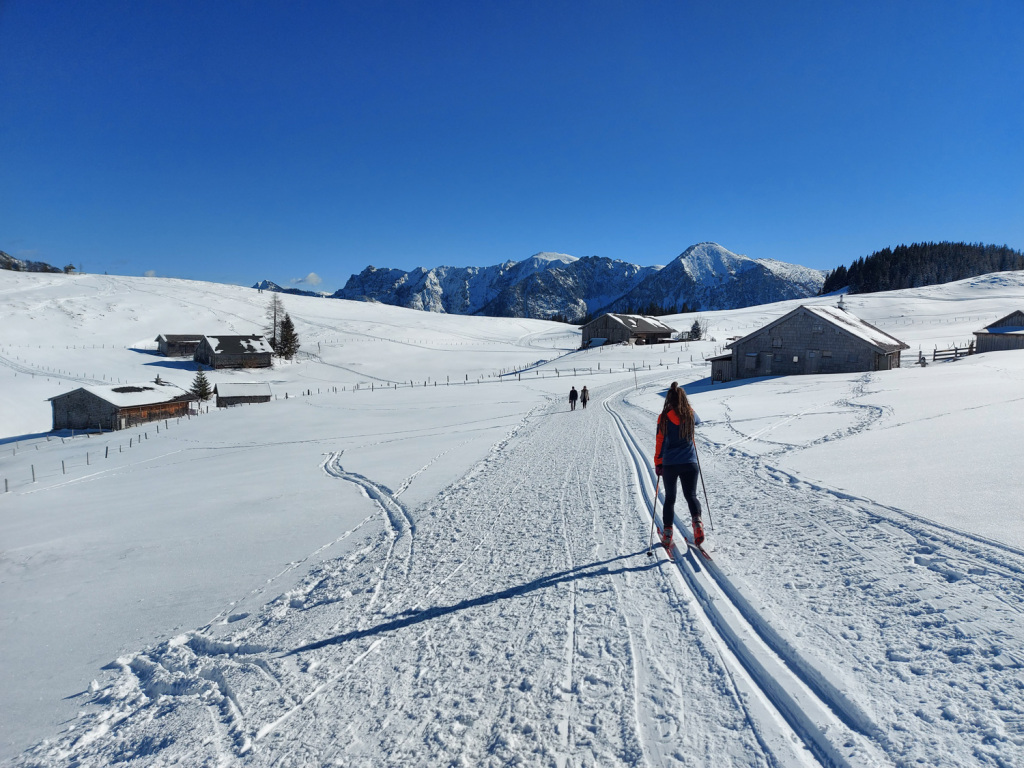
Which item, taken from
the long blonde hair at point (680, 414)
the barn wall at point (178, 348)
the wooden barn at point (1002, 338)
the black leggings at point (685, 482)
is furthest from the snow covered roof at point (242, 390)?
the wooden barn at point (1002, 338)

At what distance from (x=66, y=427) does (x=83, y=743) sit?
167 feet

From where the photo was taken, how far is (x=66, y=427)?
42.2 metres

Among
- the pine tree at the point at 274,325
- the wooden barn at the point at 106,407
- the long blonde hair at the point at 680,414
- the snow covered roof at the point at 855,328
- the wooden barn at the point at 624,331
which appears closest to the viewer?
the long blonde hair at the point at 680,414

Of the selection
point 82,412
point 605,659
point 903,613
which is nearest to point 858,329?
point 903,613

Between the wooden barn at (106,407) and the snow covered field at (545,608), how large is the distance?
27.8 m

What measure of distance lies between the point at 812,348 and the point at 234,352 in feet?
223

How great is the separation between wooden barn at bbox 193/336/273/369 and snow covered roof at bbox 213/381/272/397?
22.1 meters

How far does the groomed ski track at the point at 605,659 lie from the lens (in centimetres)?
361

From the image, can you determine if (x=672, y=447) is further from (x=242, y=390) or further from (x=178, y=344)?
(x=178, y=344)

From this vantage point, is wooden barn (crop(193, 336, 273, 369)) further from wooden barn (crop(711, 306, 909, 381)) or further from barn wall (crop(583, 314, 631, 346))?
wooden barn (crop(711, 306, 909, 381))

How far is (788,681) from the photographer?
4043mm

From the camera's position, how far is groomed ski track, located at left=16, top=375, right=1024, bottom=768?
11.8 ft

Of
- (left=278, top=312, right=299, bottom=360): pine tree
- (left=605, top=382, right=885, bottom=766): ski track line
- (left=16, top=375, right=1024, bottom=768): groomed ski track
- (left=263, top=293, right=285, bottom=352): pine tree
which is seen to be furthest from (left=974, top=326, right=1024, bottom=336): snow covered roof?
(left=263, top=293, right=285, bottom=352): pine tree

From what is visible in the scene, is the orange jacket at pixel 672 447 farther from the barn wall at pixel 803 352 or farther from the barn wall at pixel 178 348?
the barn wall at pixel 178 348
